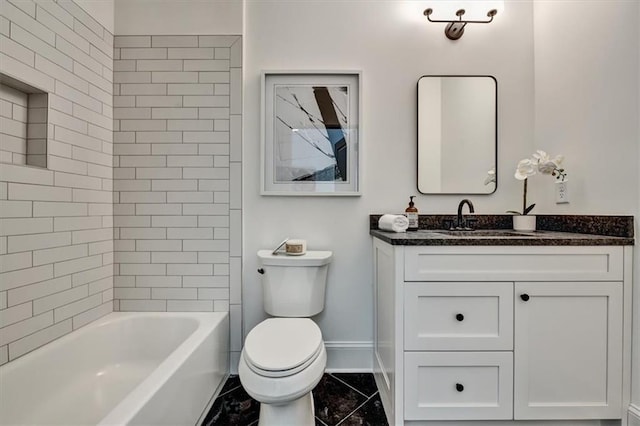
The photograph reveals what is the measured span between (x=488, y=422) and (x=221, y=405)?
48.8 inches

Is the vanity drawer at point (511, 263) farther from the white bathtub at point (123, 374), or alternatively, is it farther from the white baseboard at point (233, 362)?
the white baseboard at point (233, 362)

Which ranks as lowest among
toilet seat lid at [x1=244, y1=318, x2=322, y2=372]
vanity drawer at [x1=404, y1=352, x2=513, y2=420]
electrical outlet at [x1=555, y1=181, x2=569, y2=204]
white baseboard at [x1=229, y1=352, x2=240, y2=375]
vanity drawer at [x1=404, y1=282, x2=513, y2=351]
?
white baseboard at [x1=229, y1=352, x2=240, y2=375]

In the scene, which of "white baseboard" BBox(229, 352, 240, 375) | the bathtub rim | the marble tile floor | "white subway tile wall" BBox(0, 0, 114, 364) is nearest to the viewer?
the bathtub rim

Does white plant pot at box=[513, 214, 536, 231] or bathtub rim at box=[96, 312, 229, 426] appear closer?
bathtub rim at box=[96, 312, 229, 426]

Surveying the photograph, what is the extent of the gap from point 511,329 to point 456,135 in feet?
3.63

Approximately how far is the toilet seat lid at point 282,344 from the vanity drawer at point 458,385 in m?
0.41

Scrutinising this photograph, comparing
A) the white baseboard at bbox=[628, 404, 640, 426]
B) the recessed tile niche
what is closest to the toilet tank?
the recessed tile niche

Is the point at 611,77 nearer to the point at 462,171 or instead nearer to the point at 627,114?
the point at 627,114

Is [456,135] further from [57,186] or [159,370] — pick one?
[57,186]

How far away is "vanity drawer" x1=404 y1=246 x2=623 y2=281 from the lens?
1244 millimetres

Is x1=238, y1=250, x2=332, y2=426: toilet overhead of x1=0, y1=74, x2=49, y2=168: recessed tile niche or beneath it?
beneath

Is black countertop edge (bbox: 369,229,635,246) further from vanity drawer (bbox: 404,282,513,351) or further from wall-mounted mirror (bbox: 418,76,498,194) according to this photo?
wall-mounted mirror (bbox: 418,76,498,194)

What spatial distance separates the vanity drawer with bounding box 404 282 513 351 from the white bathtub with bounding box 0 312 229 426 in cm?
93

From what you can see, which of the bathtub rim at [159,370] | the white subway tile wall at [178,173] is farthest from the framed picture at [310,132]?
the bathtub rim at [159,370]
